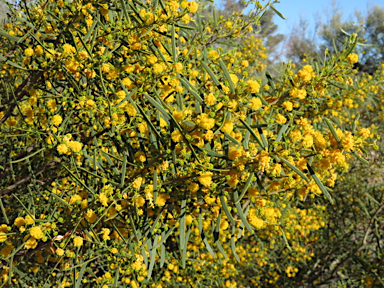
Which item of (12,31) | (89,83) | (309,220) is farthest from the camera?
(309,220)

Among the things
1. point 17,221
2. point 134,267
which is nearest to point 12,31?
point 17,221

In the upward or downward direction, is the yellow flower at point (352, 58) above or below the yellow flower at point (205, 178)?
above

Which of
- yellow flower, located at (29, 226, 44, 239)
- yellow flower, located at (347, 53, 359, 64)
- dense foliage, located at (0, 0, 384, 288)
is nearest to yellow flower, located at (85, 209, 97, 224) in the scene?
dense foliage, located at (0, 0, 384, 288)

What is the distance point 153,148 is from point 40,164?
4.51ft

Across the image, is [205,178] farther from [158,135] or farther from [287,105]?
[287,105]

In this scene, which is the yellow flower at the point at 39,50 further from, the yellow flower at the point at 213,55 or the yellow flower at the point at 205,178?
the yellow flower at the point at 205,178

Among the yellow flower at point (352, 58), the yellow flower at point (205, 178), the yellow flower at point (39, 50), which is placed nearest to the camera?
the yellow flower at point (205, 178)

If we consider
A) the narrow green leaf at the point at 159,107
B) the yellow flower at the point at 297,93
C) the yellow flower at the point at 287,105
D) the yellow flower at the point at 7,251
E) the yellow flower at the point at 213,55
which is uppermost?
the yellow flower at the point at 213,55

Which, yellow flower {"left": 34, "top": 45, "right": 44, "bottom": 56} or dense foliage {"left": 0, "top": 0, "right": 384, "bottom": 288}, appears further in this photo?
yellow flower {"left": 34, "top": 45, "right": 44, "bottom": 56}

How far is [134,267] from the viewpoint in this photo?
1582mm

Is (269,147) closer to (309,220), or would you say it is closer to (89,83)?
(89,83)

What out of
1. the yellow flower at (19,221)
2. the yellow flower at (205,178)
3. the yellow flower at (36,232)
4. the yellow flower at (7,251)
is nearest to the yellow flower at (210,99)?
the yellow flower at (205,178)

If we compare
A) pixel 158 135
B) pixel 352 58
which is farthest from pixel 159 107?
pixel 352 58

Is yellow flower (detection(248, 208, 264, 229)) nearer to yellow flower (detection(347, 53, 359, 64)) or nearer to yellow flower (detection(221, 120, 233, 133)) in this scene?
yellow flower (detection(221, 120, 233, 133))
